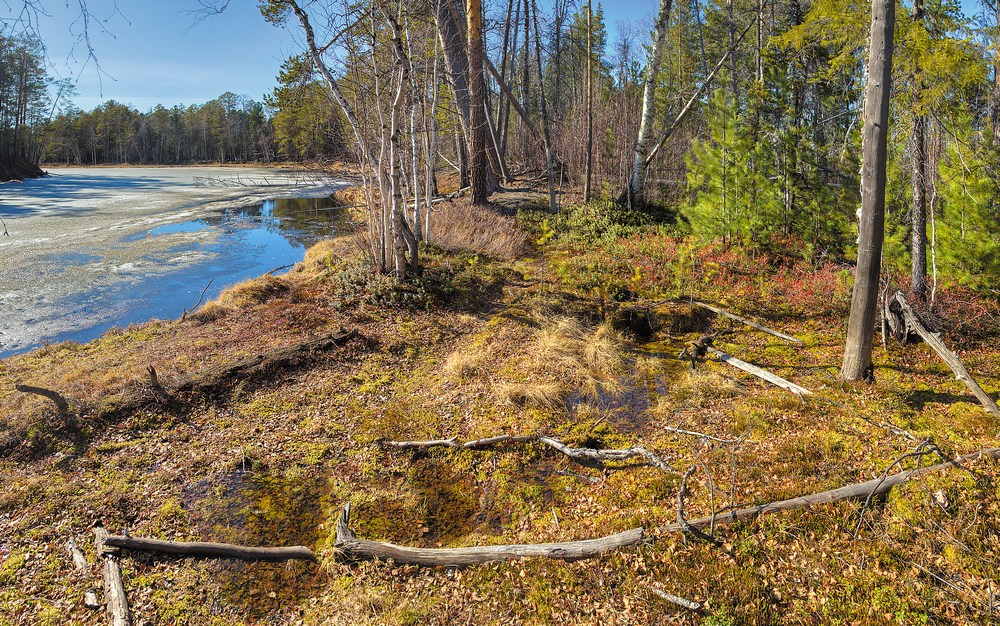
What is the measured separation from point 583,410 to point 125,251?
13424mm

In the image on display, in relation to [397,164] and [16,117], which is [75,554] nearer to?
[397,164]

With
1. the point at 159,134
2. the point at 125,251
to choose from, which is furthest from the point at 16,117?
the point at 125,251

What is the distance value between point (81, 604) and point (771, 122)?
12.6 m

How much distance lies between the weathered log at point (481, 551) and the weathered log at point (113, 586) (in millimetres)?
1280

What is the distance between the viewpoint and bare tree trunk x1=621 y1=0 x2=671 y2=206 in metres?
13.1

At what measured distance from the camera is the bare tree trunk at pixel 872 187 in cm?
512

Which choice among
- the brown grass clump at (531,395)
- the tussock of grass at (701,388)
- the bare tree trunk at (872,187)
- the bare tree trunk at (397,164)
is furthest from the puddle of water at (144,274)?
the bare tree trunk at (872,187)

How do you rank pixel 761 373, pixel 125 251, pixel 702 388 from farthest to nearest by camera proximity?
pixel 125 251 → pixel 761 373 → pixel 702 388

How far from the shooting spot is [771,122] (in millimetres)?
11359

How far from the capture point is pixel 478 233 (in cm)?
1340

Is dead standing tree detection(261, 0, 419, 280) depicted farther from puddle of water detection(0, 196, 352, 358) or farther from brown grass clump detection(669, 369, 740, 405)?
brown grass clump detection(669, 369, 740, 405)

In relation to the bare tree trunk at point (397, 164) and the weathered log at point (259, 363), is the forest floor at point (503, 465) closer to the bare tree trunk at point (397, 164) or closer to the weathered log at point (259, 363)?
the weathered log at point (259, 363)

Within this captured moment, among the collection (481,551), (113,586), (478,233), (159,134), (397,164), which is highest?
(159,134)

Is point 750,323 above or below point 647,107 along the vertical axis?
below
